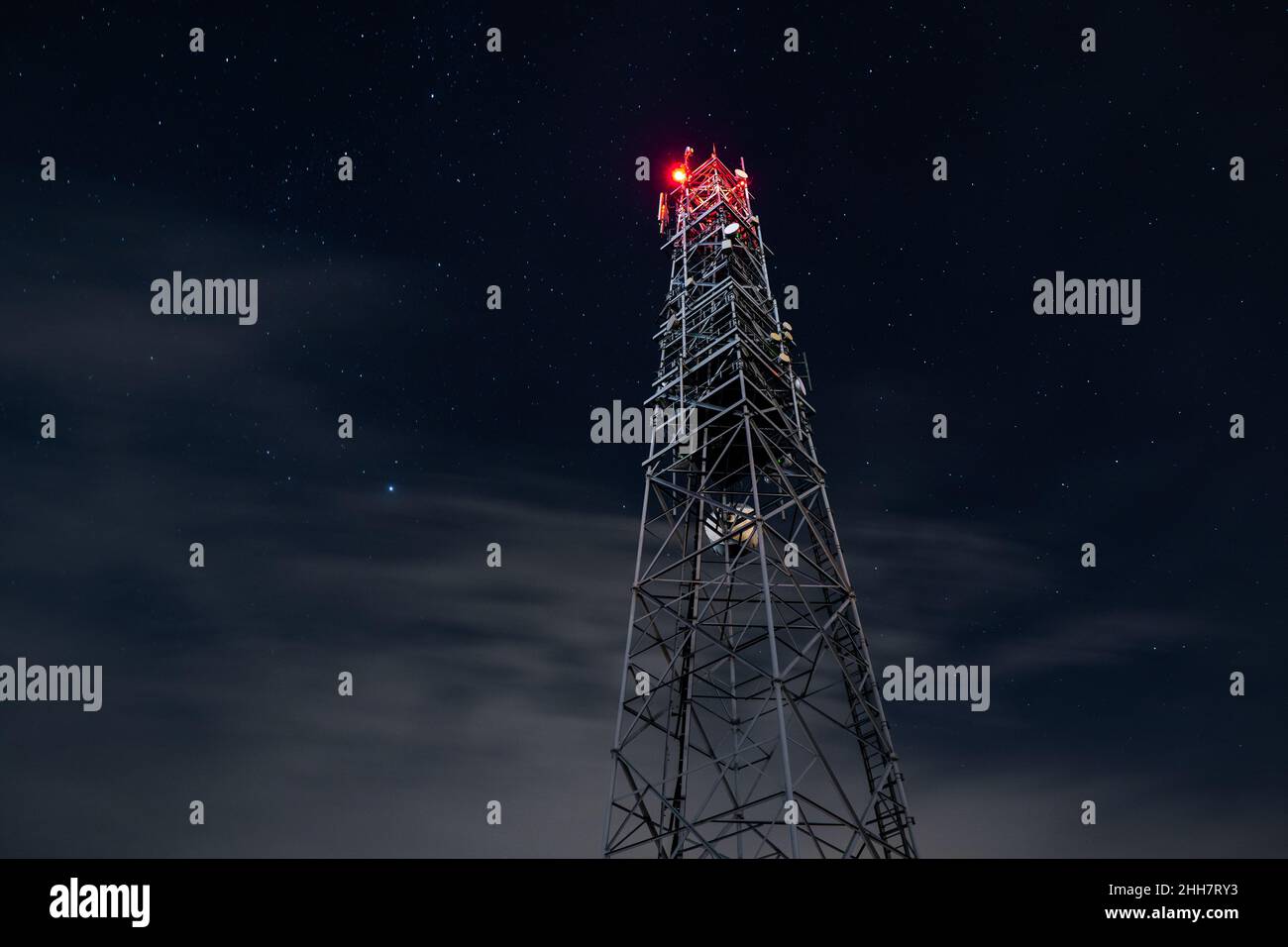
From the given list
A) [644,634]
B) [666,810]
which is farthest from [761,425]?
[666,810]
